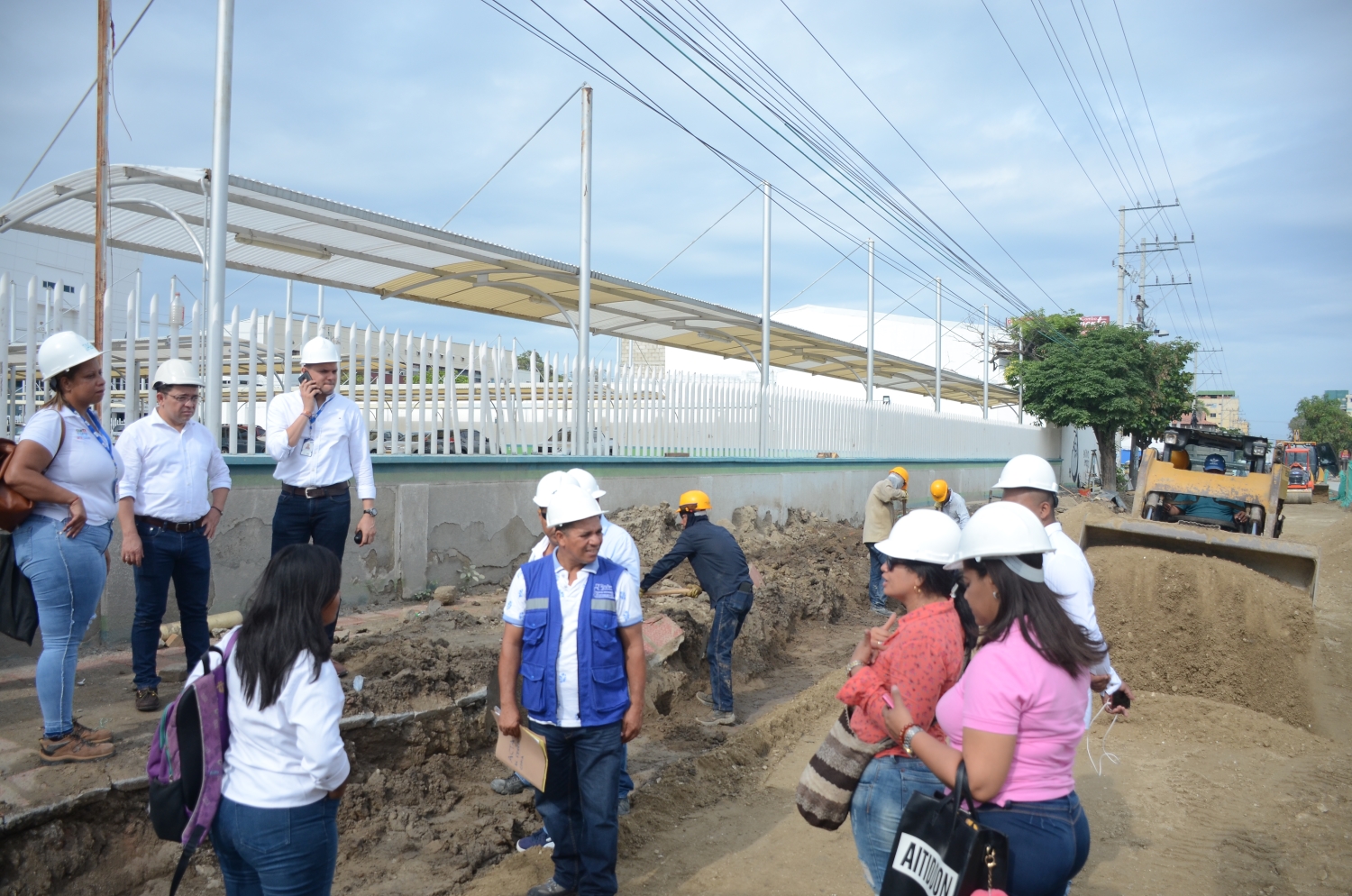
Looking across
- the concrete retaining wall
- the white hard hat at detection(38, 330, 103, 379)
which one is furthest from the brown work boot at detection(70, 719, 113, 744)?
the concrete retaining wall

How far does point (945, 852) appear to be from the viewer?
224cm

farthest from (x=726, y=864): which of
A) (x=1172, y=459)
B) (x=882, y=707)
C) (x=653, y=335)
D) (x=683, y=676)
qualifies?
(x=653, y=335)

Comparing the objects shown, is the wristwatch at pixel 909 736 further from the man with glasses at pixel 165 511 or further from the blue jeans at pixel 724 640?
the blue jeans at pixel 724 640

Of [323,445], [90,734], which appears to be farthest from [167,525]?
[90,734]

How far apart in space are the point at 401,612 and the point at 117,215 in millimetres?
4549

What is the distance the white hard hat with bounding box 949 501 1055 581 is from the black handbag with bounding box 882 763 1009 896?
1.82 ft

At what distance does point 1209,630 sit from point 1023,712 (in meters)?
6.95

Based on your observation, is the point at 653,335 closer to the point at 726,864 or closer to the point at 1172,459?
the point at 1172,459

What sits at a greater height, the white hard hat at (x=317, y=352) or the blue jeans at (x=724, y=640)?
the white hard hat at (x=317, y=352)

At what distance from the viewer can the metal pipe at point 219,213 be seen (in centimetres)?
657

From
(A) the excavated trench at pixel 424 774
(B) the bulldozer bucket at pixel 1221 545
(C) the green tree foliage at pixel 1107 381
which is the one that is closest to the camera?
(A) the excavated trench at pixel 424 774

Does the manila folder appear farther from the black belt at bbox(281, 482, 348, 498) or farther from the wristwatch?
the black belt at bbox(281, 482, 348, 498)

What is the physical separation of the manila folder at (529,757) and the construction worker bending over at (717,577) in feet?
9.65

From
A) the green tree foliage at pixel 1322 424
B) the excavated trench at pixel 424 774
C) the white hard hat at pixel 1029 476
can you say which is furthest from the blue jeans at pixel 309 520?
the green tree foliage at pixel 1322 424
